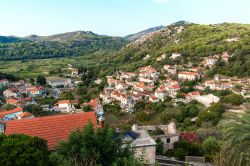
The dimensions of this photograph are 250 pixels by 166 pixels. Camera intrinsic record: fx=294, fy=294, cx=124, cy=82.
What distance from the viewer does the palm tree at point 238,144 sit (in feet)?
30.0

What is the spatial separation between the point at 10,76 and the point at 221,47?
52.5 metres

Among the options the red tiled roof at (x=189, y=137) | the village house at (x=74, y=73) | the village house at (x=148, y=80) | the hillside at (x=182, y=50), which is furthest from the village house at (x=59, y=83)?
the red tiled roof at (x=189, y=137)

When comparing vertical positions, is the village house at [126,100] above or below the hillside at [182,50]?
below

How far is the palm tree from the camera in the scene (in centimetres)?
913

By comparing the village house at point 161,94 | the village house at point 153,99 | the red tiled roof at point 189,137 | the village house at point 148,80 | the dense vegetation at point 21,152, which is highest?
the dense vegetation at point 21,152

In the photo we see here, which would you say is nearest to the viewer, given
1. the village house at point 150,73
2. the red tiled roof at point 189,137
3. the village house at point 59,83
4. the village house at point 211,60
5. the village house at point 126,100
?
the red tiled roof at point 189,137

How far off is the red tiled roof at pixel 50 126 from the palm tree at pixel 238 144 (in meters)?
5.42

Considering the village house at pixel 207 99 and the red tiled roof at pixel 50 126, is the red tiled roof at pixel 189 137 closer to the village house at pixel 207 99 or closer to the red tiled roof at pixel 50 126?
the red tiled roof at pixel 50 126

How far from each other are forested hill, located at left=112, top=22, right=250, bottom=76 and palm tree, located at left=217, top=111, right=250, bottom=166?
172 ft

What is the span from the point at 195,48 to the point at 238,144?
227 feet

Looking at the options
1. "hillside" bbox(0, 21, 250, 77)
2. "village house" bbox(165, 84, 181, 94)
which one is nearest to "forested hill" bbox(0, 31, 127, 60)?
"hillside" bbox(0, 21, 250, 77)

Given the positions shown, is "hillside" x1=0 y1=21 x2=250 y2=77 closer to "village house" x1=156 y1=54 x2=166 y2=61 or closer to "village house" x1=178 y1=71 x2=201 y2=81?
"village house" x1=156 y1=54 x2=166 y2=61

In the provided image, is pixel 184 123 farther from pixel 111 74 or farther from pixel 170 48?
pixel 170 48

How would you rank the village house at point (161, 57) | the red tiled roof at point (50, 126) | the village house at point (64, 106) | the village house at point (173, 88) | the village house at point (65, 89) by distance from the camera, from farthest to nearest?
the village house at point (161, 57) < the village house at point (65, 89) < the village house at point (173, 88) < the village house at point (64, 106) < the red tiled roof at point (50, 126)
